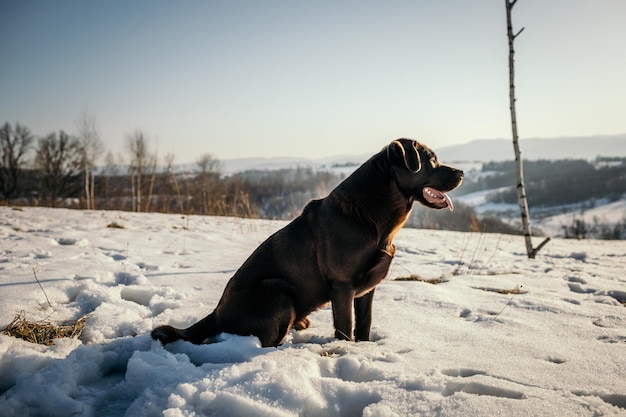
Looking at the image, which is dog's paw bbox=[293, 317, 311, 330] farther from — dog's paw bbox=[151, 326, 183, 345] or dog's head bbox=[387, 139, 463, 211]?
dog's head bbox=[387, 139, 463, 211]

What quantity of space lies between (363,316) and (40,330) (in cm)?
262

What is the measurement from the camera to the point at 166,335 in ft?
8.57

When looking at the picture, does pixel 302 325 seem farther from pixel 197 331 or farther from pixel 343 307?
pixel 197 331

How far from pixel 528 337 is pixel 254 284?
2318mm

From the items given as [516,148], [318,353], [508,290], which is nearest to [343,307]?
[318,353]

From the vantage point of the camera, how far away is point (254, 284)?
8.96 ft

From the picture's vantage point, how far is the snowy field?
1.84m

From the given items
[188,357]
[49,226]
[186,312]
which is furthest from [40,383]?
[49,226]

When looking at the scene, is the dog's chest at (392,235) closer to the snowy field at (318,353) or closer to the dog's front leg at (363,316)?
the dog's front leg at (363,316)

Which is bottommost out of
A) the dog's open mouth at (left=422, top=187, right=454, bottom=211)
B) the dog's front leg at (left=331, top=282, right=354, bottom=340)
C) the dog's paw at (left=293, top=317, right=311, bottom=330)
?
the dog's paw at (left=293, top=317, right=311, bottom=330)

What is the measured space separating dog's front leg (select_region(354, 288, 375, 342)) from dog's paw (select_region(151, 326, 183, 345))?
1.46m

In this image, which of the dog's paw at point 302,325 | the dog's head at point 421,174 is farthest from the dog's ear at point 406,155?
the dog's paw at point 302,325

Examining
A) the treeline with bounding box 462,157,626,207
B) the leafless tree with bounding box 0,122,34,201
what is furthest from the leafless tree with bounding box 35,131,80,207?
the treeline with bounding box 462,157,626,207

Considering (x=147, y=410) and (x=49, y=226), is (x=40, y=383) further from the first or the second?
(x=49, y=226)
